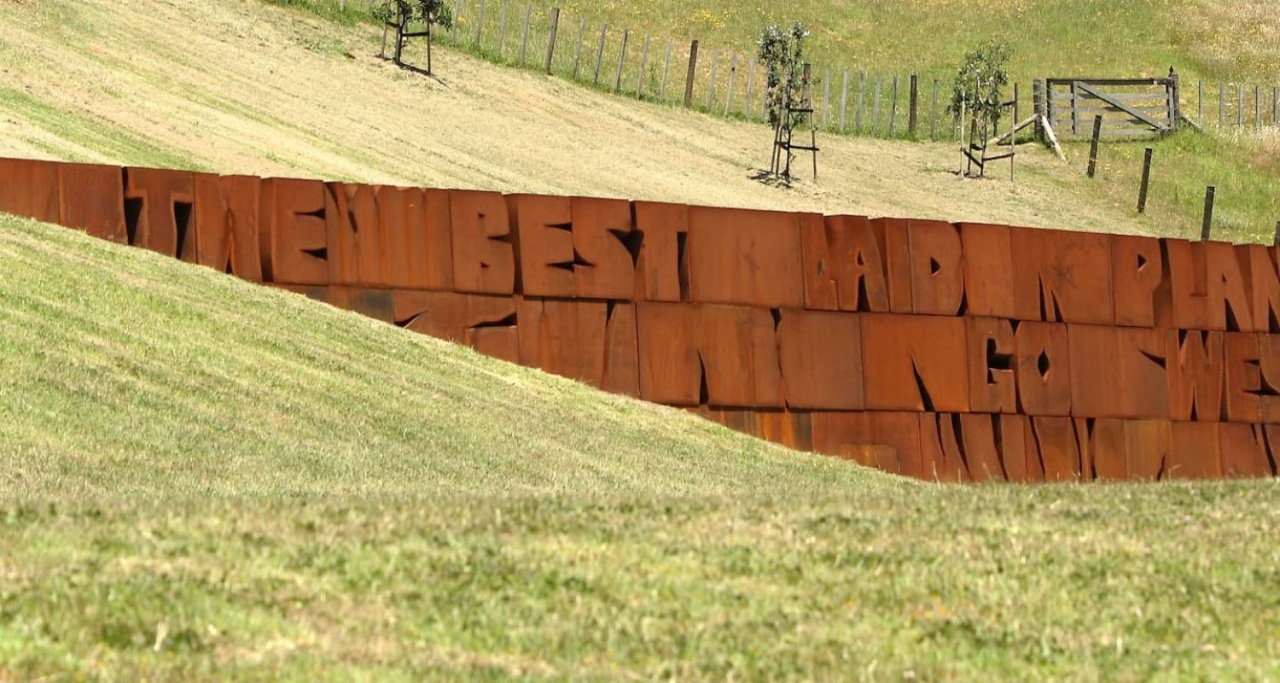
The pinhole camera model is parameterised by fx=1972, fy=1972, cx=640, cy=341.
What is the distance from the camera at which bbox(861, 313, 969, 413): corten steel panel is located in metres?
20.4

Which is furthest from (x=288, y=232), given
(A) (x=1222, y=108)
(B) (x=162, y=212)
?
(A) (x=1222, y=108)

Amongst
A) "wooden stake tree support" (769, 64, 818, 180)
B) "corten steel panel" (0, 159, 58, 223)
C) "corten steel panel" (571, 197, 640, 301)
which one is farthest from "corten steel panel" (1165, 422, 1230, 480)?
"wooden stake tree support" (769, 64, 818, 180)

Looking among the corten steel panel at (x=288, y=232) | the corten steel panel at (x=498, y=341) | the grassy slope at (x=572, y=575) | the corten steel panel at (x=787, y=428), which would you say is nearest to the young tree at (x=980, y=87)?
the corten steel panel at (x=787, y=428)

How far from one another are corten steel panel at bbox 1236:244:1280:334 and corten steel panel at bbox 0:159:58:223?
1284cm

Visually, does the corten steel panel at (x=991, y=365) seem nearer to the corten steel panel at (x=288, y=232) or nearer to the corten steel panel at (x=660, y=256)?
the corten steel panel at (x=660, y=256)

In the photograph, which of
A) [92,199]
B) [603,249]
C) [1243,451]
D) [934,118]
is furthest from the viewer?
[934,118]

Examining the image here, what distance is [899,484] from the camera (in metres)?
18.5

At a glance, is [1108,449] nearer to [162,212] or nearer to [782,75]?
[162,212]

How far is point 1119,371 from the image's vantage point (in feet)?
70.3

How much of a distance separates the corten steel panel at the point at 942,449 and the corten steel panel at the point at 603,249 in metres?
3.50

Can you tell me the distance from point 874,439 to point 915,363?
938mm

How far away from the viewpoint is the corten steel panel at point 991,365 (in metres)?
20.8

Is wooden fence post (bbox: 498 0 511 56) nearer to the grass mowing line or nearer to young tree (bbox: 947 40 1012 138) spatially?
young tree (bbox: 947 40 1012 138)

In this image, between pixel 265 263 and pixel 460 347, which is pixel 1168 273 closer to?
pixel 460 347
